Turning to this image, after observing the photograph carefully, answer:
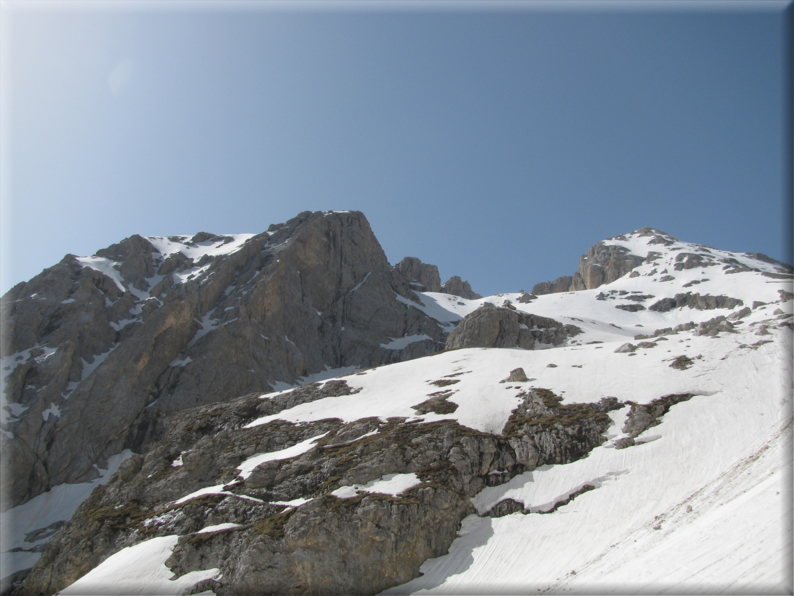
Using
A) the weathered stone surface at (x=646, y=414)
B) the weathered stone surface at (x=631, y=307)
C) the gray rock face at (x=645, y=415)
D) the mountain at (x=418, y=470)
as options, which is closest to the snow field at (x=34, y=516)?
the mountain at (x=418, y=470)

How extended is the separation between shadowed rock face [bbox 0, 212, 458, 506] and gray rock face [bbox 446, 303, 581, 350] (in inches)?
1056

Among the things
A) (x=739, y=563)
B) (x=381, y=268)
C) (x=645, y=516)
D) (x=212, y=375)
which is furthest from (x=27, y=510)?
(x=381, y=268)

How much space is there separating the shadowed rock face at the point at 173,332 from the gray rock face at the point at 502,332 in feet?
88.0

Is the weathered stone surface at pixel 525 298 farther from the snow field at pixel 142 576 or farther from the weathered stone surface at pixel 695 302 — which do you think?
the snow field at pixel 142 576

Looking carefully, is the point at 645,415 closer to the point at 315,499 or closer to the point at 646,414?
the point at 646,414

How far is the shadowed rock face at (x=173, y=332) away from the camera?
277 ft

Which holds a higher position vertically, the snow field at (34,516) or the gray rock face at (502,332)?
the gray rock face at (502,332)

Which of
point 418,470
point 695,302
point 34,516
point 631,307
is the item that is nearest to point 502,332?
point 418,470

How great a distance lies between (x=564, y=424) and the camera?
37.6 m

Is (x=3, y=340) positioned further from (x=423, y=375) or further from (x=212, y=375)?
(x=423, y=375)

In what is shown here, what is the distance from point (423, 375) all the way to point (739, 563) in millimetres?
46780

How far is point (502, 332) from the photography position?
100 m

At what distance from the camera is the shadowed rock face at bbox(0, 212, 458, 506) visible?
3329 inches

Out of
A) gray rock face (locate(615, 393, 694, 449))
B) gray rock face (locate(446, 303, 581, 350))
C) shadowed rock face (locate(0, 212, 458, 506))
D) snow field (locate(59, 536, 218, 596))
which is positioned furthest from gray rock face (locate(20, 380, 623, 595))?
gray rock face (locate(446, 303, 581, 350))
